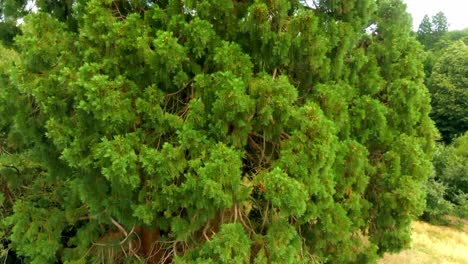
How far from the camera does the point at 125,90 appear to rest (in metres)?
4.66

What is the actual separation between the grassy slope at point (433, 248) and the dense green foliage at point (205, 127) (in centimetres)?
441

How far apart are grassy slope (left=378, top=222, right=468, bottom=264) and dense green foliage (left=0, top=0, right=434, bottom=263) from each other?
4408 millimetres

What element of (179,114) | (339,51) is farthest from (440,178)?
(179,114)

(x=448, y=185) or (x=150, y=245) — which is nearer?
(x=150, y=245)

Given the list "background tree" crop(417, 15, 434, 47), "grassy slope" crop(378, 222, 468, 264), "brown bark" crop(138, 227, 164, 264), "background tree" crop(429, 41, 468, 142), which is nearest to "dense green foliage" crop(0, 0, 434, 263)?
"brown bark" crop(138, 227, 164, 264)

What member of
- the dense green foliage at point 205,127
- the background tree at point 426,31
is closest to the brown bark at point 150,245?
the dense green foliage at point 205,127

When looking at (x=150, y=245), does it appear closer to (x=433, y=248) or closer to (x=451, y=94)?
(x=433, y=248)

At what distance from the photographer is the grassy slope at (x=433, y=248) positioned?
32.7 feet

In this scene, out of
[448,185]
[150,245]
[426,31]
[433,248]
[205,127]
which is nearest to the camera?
[205,127]

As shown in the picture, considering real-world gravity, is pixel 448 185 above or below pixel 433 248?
above

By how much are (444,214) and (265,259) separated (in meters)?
14.2

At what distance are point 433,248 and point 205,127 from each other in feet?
30.7

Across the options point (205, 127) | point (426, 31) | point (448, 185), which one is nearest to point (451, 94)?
point (448, 185)

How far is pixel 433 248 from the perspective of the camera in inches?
456
